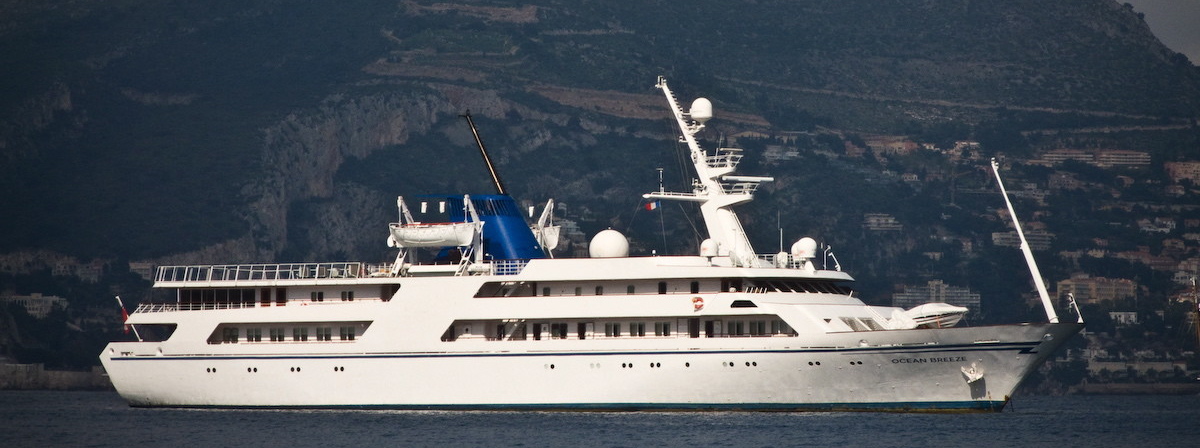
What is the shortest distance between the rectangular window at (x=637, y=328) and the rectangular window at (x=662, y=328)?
284 mm

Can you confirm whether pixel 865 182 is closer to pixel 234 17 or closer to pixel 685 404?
pixel 234 17

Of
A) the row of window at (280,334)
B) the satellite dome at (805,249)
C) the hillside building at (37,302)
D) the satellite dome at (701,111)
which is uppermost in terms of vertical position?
the satellite dome at (701,111)

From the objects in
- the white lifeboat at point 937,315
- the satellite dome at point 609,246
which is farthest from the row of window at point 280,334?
the white lifeboat at point 937,315

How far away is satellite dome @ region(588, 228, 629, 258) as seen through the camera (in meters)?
43.3

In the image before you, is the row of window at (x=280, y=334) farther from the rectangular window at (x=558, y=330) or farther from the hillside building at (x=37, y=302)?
the hillside building at (x=37, y=302)

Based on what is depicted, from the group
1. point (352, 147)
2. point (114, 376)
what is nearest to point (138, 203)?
point (352, 147)

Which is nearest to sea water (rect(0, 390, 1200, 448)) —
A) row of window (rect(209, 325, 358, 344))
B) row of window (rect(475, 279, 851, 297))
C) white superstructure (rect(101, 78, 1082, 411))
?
white superstructure (rect(101, 78, 1082, 411))

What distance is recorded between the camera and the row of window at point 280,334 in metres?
43.7


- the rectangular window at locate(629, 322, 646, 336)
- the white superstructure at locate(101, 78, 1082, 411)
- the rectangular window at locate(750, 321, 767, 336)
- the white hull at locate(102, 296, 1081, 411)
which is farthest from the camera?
the rectangular window at locate(629, 322, 646, 336)

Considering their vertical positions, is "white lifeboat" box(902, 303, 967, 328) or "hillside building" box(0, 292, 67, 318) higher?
"white lifeboat" box(902, 303, 967, 328)

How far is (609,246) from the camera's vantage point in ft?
142

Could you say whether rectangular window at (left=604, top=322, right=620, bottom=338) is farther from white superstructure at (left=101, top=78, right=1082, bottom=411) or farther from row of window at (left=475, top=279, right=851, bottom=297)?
row of window at (left=475, top=279, right=851, bottom=297)

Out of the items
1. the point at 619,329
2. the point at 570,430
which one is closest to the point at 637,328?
the point at 619,329

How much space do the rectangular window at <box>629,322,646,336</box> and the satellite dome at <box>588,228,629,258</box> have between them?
2.33m
